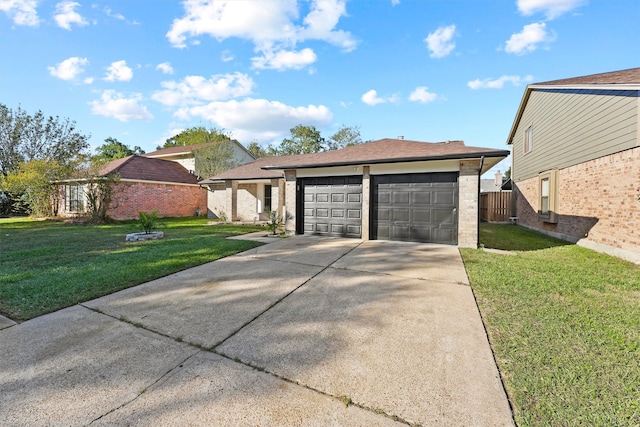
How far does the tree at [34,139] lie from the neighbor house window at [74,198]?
3.00 m

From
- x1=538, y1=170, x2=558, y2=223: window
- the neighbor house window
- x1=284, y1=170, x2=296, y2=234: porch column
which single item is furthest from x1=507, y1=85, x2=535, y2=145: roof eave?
the neighbor house window

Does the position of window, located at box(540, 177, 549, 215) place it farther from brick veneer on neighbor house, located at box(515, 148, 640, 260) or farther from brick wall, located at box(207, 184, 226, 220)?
brick wall, located at box(207, 184, 226, 220)

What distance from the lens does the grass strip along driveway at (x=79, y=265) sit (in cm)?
380

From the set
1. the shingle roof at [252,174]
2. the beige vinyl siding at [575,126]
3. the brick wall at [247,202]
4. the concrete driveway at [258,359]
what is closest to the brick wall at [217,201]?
the shingle roof at [252,174]

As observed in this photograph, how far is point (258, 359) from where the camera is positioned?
95.0 inches

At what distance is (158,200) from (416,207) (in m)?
16.7

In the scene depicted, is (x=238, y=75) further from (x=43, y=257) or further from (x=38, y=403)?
(x=38, y=403)

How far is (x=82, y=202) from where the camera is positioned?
1602 cm

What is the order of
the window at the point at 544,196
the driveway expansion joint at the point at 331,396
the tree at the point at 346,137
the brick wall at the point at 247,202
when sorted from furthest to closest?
the tree at the point at 346,137, the brick wall at the point at 247,202, the window at the point at 544,196, the driveway expansion joint at the point at 331,396

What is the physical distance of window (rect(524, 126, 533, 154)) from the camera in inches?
508

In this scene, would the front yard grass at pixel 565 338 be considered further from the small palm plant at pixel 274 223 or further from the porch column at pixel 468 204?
the small palm plant at pixel 274 223

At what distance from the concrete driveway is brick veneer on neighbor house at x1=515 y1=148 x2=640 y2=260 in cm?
531

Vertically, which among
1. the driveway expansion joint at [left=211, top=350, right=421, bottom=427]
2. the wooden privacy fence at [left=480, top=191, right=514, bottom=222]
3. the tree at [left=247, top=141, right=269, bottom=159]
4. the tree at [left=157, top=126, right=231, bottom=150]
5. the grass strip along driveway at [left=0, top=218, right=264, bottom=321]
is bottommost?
the driveway expansion joint at [left=211, top=350, right=421, bottom=427]

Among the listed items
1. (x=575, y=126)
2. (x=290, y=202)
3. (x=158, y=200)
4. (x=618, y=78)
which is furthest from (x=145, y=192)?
(x=618, y=78)
